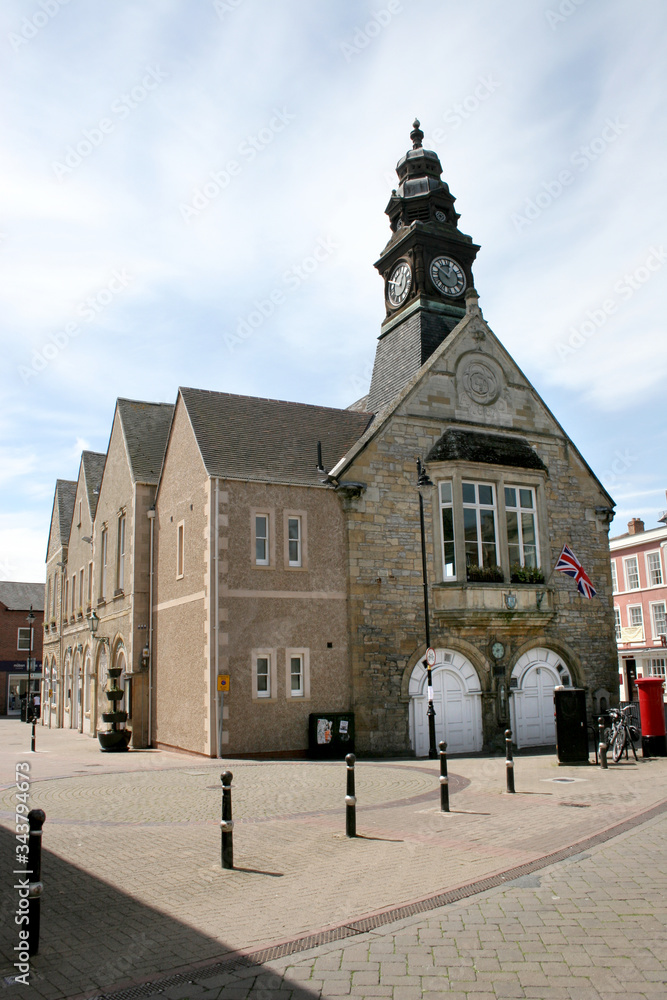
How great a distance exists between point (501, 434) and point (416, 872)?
55.1 ft

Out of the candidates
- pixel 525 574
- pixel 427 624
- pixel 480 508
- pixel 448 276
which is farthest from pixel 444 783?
pixel 448 276

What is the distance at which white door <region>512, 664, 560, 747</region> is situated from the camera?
21.8 metres

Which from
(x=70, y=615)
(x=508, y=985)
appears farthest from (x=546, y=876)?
(x=70, y=615)

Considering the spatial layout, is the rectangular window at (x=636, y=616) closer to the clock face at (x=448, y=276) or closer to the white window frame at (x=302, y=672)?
the clock face at (x=448, y=276)

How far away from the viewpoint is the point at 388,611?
20578 mm

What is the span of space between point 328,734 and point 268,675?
199 centimetres

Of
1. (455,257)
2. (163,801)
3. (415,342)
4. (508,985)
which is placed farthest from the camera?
(455,257)

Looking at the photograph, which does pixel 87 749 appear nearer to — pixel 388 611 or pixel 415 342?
pixel 388 611

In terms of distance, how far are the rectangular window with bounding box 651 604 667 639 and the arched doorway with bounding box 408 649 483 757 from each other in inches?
946

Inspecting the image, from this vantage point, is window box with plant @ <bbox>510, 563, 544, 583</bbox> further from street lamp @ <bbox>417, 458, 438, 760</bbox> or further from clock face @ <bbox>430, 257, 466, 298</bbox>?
clock face @ <bbox>430, 257, 466, 298</bbox>

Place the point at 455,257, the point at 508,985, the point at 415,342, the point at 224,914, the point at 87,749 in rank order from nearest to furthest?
the point at 508,985
the point at 224,914
the point at 87,749
the point at 415,342
the point at 455,257

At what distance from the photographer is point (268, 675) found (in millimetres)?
19094

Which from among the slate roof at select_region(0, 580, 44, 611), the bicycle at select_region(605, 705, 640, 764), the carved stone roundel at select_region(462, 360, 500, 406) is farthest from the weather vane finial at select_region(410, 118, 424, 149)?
the slate roof at select_region(0, 580, 44, 611)

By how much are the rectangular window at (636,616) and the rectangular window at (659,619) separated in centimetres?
95
